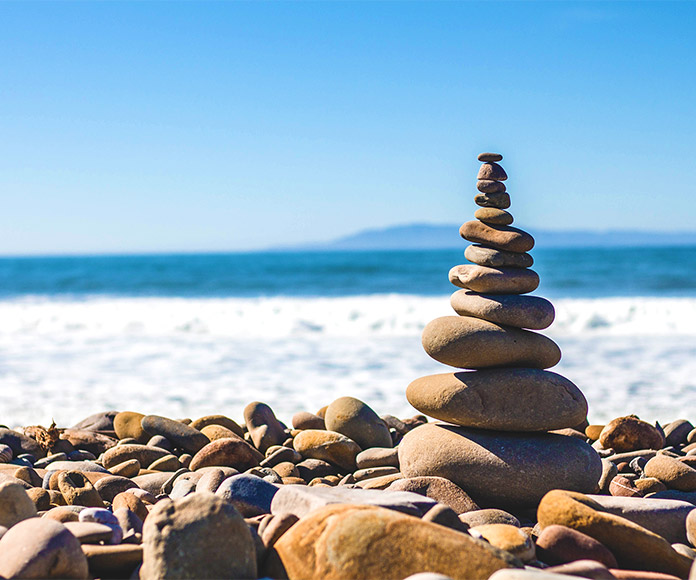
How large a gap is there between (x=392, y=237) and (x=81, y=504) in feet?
511

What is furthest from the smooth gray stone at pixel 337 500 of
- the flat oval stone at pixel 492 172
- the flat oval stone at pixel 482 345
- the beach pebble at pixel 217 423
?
the beach pebble at pixel 217 423

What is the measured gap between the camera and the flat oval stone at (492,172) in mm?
4535

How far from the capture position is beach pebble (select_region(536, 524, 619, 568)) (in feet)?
9.86

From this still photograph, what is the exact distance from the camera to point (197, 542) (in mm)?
2545

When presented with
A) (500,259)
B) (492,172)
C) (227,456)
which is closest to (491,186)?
(492,172)

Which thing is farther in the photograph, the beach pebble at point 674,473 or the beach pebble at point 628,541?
the beach pebble at point 674,473

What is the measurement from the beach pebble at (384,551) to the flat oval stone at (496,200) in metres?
2.41

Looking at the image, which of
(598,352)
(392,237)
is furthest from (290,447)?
(392,237)

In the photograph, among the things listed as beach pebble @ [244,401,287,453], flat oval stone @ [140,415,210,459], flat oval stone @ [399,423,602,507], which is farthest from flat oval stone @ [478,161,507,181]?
flat oval stone @ [140,415,210,459]

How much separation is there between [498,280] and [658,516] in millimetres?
1566

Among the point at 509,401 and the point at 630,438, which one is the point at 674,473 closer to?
the point at 630,438

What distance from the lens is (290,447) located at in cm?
562

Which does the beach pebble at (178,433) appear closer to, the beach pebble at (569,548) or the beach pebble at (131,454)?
the beach pebble at (131,454)

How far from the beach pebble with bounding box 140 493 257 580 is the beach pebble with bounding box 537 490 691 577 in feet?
4.82
